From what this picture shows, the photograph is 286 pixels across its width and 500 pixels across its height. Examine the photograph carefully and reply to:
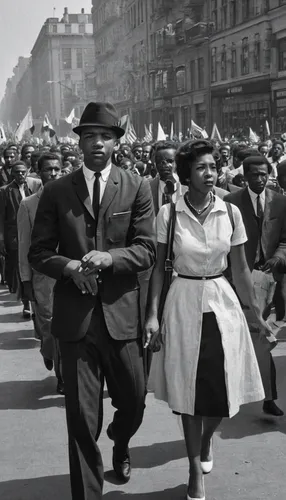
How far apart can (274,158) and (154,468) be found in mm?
10246

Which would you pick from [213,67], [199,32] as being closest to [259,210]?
[213,67]

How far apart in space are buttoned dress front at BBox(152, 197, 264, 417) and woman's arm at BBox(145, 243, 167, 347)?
6 cm

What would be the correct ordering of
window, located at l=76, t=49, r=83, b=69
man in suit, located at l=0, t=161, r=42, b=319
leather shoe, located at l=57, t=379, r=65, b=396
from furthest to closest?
window, located at l=76, t=49, r=83, b=69
man in suit, located at l=0, t=161, r=42, b=319
leather shoe, located at l=57, t=379, r=65, b=396

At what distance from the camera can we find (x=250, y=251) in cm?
543

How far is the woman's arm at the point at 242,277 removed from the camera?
4352mm

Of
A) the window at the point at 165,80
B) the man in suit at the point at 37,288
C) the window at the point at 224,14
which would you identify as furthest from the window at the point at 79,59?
the man in suit at the point at 37,288

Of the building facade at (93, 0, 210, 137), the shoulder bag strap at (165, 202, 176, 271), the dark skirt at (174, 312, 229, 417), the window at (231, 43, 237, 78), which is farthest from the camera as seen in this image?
the building facade at (93, 0, 210, 137)

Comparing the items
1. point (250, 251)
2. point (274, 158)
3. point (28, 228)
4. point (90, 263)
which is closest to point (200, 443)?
point (90, 263)

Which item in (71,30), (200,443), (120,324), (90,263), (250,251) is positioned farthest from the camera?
(71,30)

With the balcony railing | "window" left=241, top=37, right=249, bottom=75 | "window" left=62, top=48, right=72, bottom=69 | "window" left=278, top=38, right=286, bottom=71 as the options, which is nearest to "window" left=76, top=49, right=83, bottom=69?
"window" left=62, top=48, right=72, bottom=69

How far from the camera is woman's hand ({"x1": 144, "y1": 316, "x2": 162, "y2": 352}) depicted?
4.11 metres

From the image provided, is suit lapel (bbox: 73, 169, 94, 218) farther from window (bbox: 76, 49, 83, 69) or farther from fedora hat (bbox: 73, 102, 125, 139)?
window (bbox: 76, 49, 83, 69)

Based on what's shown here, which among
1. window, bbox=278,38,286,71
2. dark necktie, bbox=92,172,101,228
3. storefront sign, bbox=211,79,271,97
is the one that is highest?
window, bbox=278,38,286,71

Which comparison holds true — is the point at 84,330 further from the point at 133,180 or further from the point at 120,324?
the point at 133,180
